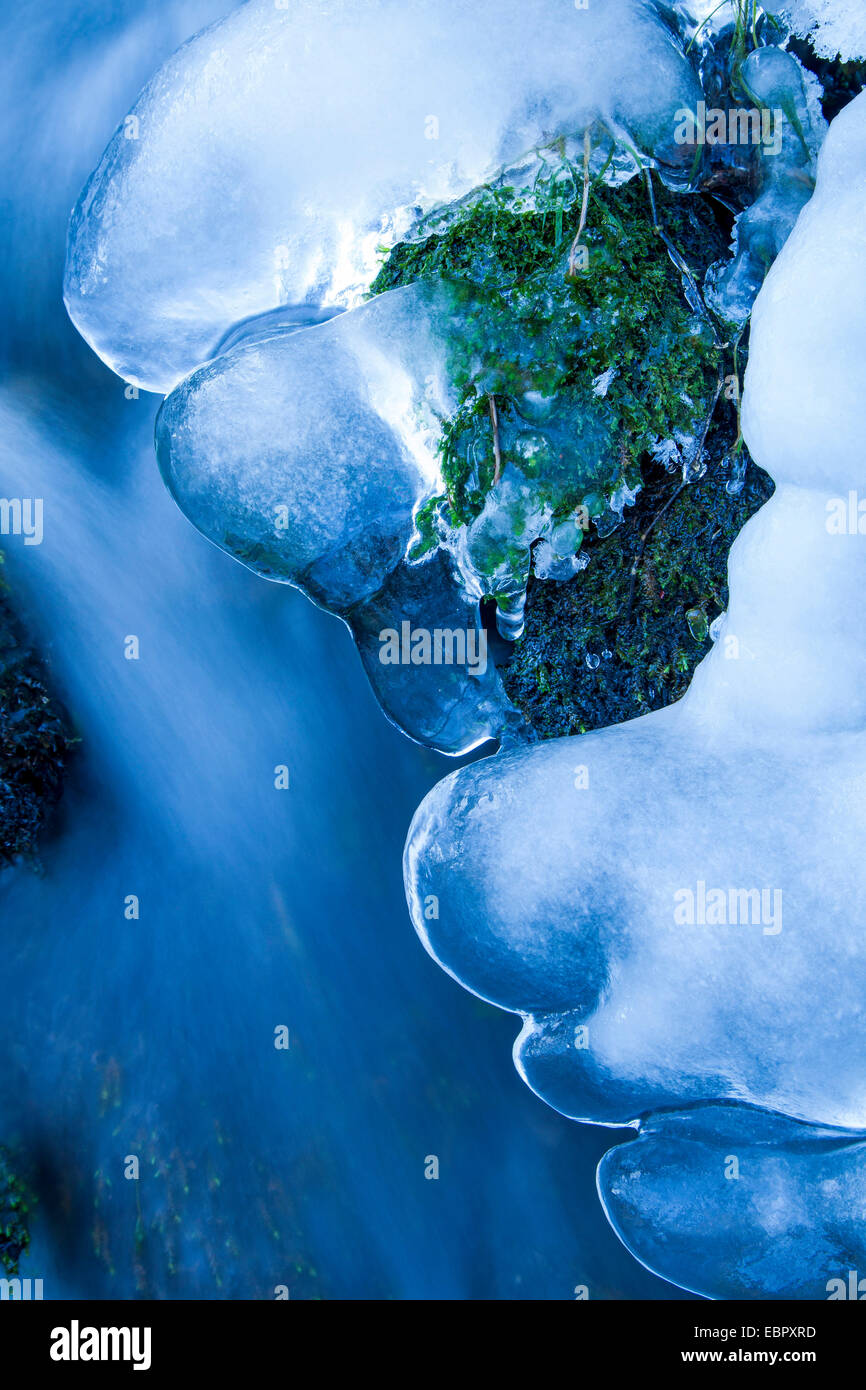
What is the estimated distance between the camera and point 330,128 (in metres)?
1.82

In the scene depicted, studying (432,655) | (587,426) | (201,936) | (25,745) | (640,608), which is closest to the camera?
(587,426)

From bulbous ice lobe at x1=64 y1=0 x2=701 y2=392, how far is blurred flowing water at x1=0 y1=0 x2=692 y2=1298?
2.03ft

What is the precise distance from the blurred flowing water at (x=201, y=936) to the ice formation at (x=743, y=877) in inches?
22.4

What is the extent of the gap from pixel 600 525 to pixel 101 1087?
2.23 m

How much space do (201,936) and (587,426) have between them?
1.92 metres

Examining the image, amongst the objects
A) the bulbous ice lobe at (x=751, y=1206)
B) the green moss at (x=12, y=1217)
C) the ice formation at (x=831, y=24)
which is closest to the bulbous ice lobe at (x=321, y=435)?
the ice formation at (x=831, y=24)

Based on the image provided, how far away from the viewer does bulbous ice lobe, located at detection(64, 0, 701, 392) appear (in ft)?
5.86

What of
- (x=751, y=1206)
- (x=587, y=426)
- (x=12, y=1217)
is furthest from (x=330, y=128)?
(x=12, y=1217)

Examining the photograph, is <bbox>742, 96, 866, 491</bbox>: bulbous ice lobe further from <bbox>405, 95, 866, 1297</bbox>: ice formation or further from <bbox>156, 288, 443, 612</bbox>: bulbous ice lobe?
<bbox>156, 288, 443, 612</bbox>: bulbous ice lobe

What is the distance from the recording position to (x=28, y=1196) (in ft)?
7.62

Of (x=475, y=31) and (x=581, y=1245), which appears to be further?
(x=581, y=1245)

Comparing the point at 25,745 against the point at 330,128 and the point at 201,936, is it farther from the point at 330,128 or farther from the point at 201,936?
the point at 330,128
